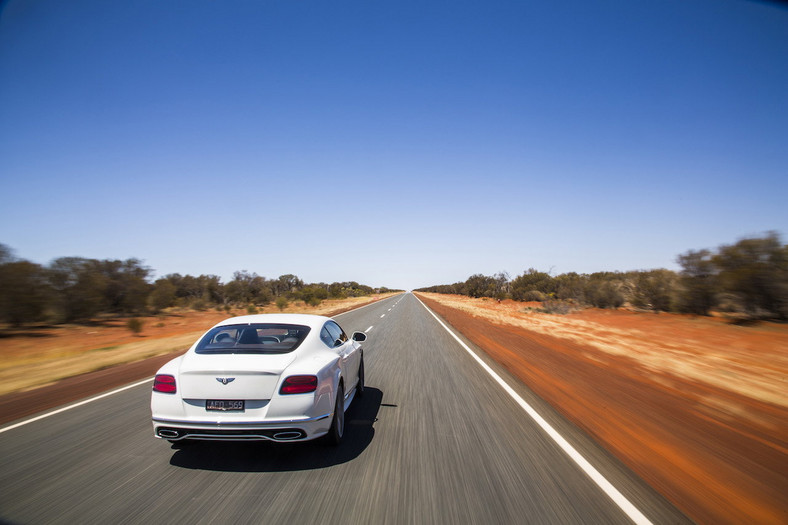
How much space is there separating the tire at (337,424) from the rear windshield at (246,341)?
2.61ft

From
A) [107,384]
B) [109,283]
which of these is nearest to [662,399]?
[107,384]

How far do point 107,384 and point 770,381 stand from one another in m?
14.0

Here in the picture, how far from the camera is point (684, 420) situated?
5.90 m

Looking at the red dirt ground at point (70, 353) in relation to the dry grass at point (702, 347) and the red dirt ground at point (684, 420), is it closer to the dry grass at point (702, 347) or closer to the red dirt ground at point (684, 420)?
the red dirt ground at point (684, 420)

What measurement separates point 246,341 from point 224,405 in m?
1.36

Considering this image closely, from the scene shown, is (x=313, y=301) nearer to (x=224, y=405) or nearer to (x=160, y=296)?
(x=160, y=296)

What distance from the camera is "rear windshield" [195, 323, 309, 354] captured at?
14.5ft

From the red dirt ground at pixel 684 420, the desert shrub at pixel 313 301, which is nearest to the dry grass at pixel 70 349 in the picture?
the red dirt ground at pixel 684 420

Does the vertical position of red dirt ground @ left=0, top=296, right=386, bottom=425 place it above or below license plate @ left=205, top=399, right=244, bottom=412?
below

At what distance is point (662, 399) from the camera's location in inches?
279

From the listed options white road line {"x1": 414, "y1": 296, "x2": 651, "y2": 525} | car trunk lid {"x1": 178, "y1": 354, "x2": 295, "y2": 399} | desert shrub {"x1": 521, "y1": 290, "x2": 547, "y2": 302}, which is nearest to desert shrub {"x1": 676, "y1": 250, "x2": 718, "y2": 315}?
white road line {"x1": 414, "y1": 296, "x2": 651, "y2": 525}

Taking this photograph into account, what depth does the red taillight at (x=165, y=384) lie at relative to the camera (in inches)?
153

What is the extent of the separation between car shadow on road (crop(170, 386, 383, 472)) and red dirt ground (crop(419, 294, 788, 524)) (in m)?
3.00

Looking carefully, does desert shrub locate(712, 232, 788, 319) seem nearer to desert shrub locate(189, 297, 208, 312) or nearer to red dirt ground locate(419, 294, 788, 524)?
red dirt ground locate(419, 294, 788, 524)
